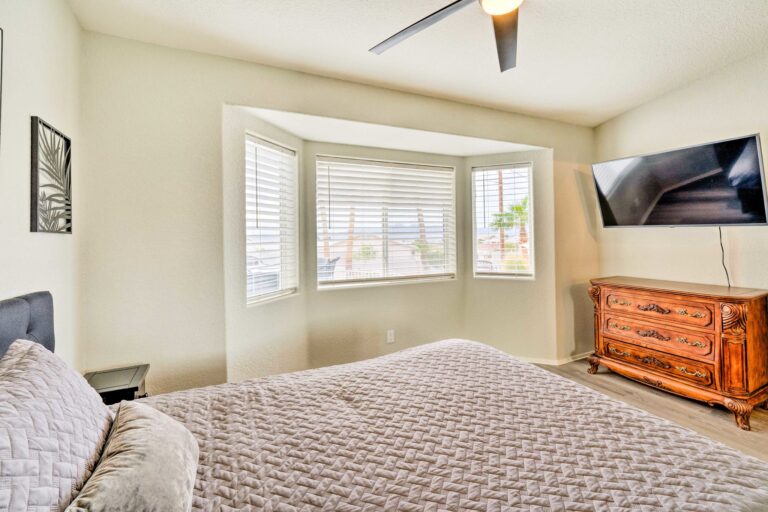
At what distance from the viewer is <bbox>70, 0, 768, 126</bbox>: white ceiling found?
1.91m

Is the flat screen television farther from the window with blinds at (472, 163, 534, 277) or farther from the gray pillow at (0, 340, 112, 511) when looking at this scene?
the gray pillow at (0, 340, 112, 511)

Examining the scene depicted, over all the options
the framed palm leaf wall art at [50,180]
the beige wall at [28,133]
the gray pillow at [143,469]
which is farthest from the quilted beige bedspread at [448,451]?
the framed palm leaf wall art at [50,180]

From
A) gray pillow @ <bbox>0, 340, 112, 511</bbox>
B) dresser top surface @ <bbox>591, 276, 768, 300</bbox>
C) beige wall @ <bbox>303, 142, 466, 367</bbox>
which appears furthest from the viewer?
beige wall @ <bbox>303, 142, 466, 367</bbox>

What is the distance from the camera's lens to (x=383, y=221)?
3385 millimetres

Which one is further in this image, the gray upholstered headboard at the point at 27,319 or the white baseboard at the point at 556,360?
the white baseboard at the point at 556,360

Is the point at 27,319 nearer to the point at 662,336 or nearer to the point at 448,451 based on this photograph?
the point at 448,451

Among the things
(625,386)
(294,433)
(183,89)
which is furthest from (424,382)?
(625,386)

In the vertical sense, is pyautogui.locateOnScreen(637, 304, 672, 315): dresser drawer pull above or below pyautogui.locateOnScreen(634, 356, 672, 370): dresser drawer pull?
above

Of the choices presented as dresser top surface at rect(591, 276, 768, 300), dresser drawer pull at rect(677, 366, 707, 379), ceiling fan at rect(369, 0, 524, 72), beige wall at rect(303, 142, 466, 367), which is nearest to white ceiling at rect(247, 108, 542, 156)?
beige wall at rect(303, 142, 466, 367)

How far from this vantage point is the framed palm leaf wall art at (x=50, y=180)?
1463 millimetres

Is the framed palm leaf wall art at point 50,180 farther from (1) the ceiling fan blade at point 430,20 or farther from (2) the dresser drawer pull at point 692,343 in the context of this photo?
(2) the dresser drawer pull at point 692,343

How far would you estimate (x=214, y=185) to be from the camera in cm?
221

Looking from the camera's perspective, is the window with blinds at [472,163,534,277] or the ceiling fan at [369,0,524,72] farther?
the window with blinds at [472,163,534,277]

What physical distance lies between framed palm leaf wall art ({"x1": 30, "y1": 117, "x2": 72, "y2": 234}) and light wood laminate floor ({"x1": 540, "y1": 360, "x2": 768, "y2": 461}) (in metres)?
3.79
